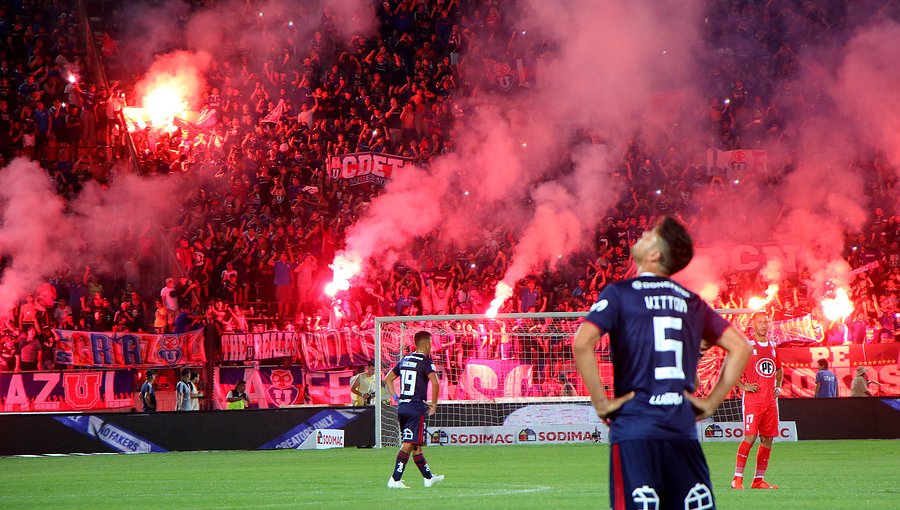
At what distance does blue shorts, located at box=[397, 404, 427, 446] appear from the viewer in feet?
41.9

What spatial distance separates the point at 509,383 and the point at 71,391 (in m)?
8.05

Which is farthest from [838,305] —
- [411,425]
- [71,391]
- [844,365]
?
[71,391]

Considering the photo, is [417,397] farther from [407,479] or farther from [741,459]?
[741,459]

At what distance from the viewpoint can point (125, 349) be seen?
20.8m

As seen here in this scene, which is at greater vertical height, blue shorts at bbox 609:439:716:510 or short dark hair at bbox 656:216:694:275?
short dark hair at bbox 656:216:694:275

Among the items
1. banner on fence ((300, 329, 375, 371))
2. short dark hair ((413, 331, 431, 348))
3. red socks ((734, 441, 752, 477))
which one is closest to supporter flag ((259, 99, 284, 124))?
banner on fence ((300, 329, 375, 371))

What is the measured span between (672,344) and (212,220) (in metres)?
22.0

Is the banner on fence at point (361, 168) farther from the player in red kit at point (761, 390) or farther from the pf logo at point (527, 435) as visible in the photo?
the player in red kit at point (761, 390)

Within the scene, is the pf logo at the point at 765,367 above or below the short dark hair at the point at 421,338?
below

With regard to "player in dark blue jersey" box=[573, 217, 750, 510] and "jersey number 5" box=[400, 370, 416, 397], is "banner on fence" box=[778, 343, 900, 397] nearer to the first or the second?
"jersey number 5" box=[400, 370, 416, 397]

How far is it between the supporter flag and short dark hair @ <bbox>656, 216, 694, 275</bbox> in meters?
24.4

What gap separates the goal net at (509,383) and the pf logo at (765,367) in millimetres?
8792

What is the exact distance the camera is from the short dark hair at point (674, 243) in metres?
4.62

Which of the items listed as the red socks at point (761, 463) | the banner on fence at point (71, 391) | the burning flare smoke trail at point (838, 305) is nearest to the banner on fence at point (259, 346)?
the banner on fence at point (71, 391)
